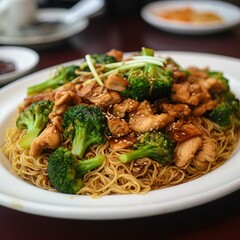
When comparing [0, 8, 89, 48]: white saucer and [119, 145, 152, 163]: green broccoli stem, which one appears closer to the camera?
[119, 145, 152, 163]: green broccoli stem

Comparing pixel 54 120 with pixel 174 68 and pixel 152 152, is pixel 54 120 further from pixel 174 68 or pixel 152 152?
pixel 174 68

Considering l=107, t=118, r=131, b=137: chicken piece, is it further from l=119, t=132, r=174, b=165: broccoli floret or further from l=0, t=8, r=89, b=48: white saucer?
l=0, t=8, r=89, b=48: white saucer

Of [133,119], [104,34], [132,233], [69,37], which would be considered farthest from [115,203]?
[104,34]

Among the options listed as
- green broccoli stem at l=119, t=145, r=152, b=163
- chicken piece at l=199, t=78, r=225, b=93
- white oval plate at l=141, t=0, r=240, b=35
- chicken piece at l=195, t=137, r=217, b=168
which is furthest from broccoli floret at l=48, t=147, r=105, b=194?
white oval plate at l=141, t=0, r=240, b=35

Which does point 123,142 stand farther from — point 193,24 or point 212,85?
point 193,24

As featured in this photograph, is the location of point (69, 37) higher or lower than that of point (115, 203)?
lower

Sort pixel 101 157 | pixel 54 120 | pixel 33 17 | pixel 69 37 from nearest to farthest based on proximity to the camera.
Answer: pixel 101 157 → pixel 54 120 → pixel 69 37 → pixel 33 17
